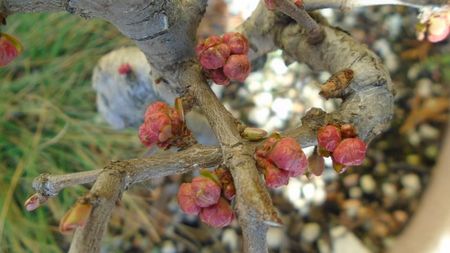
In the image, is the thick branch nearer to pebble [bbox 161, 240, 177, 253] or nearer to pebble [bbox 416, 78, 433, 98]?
pebble [bbox 161, 240, 177, 253]

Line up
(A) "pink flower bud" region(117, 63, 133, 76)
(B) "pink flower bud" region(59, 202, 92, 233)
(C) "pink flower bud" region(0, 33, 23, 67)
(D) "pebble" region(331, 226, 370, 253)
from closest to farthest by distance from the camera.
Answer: (B) "pink flower bud" region(59, 202, 92, 233)
(C) "pink flower bud" region(0, 33, 23, 67)
(A) "pink flower bud" region(117, 63, 133, 76)
(D) "pebble" region(331, 226, 370, 253)

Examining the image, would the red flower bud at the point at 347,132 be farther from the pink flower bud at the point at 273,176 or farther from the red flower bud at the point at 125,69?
the red flower bud at the point at 125,69

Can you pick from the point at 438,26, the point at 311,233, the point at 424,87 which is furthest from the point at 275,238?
the point at 438,26

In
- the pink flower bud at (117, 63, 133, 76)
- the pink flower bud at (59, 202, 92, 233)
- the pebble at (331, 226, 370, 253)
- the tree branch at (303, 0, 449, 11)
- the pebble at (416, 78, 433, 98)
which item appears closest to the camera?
the pink flower bud at (59, 202, 92, 233)

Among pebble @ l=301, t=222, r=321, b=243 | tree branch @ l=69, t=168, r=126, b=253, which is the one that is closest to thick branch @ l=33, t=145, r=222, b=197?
tree branch @ l=69, t=168, r=126, b=253

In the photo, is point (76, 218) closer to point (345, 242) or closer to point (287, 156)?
point (287, 156)
